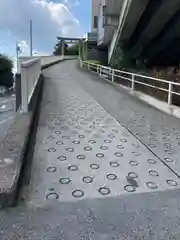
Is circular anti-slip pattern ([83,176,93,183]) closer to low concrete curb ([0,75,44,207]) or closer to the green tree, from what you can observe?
low concrete curb ([0,75,44,207])

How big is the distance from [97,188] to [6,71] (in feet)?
94.5

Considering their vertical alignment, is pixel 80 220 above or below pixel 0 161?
below

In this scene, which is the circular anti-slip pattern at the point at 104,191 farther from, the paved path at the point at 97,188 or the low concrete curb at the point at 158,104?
the low concrete curb at the point at 158,104

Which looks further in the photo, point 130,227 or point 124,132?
point 124,132

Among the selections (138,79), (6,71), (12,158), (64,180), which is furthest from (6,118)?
(6,71)

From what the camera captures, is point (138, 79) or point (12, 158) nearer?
point (12, 158)

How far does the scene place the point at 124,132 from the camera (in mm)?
5758

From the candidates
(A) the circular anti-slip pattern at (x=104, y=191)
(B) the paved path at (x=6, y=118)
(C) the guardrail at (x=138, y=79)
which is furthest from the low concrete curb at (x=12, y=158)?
(C) the guardrail at (x=138, y=79)

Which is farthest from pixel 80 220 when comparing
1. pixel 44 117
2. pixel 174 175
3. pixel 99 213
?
pixel 44 117

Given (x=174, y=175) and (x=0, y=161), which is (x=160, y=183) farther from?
(x=0, y=161)

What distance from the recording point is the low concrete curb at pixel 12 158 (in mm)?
2939

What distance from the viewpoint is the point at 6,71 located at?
30266mm

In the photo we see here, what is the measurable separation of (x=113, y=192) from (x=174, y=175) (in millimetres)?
982

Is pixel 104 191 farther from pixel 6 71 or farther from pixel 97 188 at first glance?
pixel 6 71
